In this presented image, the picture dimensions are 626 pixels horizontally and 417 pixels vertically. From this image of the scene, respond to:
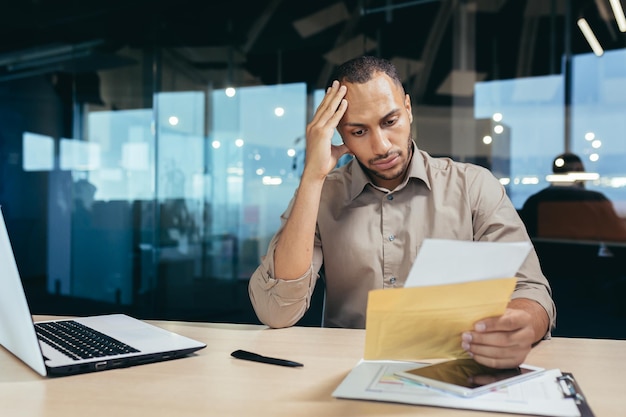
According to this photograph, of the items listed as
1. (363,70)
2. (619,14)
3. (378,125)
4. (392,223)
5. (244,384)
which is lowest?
(244,384)

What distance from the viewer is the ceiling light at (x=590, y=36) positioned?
11.4 feet

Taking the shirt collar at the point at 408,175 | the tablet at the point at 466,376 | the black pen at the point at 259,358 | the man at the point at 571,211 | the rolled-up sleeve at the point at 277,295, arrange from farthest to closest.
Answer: the man at the point at 571,211 < the shirt collar at the point at 408,175 < the rolled-up sleeve at the point at 277,295 < the black pen at the point at 259,358 < the tablet at the point at 466,376

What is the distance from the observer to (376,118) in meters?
1.58

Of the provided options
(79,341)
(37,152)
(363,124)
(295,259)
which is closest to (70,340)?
(79,341)

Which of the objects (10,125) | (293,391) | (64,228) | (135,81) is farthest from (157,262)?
(293,391)

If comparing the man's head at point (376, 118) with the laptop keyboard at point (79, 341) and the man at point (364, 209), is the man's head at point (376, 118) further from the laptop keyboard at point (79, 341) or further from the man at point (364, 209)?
the laptop keyboard at point (79, 341)

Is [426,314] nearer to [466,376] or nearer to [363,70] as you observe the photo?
[466,376]

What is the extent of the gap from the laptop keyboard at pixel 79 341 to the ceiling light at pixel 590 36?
131 inches

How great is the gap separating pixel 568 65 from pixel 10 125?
4.17 meters

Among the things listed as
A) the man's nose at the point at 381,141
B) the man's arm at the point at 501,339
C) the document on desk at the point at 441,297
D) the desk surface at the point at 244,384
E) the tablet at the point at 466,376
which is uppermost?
the man's nose at the point at 381,141

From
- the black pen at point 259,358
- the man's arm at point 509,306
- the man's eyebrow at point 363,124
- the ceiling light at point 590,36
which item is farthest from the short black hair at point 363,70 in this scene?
the ceiling light at point 590,36

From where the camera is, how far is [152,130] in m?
4.40

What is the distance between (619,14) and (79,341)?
138 inches

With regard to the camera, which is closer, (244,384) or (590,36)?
(244,384)
